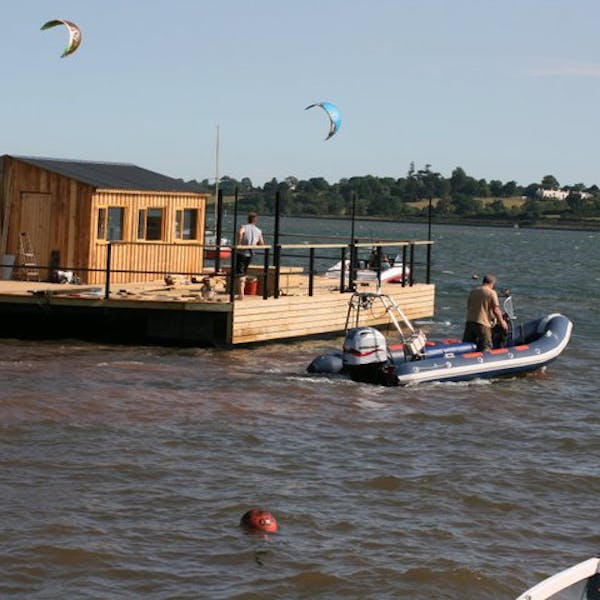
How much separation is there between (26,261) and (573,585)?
18367 millimetres

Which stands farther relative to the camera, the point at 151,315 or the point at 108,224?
the point at 108,224

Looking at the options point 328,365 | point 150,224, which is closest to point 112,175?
point 150,224

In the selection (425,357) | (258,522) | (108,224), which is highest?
(108,224)

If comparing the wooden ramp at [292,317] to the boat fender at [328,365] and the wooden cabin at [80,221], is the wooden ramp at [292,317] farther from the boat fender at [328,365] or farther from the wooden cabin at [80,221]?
the wooden cabin at [80,221]

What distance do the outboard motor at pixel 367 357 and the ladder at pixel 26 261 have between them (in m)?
8.08

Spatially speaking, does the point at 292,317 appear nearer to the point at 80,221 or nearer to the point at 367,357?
the point at 80,221

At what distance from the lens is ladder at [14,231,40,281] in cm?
2638

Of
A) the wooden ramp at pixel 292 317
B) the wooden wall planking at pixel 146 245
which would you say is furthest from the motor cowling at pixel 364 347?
the wooden wall planking at pixel 146 245

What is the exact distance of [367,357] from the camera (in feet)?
67.3

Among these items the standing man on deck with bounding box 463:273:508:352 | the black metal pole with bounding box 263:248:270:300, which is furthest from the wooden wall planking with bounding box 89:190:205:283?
the standing man on deck with bounding box 463:273:508:352

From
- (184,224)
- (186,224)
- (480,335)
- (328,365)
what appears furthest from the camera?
(186,224)

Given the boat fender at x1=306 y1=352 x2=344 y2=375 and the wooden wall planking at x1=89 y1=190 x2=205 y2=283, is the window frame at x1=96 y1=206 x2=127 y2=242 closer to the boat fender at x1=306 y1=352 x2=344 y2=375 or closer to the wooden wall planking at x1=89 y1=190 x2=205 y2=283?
the wooden wall planking at x1=89 y1=190 x2=205 y2=283

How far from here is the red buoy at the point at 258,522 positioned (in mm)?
12859

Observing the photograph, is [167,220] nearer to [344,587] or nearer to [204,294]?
[204,294]
